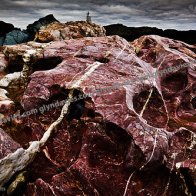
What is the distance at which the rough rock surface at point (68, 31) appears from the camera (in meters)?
18.2

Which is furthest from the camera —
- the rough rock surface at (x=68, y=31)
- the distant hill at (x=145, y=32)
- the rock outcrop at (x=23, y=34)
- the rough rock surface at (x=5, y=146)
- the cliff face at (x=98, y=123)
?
the distant hill at (x=145, y=32)

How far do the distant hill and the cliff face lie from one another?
23.9 metres

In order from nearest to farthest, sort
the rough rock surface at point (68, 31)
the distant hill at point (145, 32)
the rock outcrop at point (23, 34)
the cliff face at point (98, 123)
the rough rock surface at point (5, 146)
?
the rough rock surface at point (5, 146), the cliff face at point (98, 123), the rough rock surface at point (68, 31), the rock outcrop at point (23, 34), the distant hill at point (145, 32)

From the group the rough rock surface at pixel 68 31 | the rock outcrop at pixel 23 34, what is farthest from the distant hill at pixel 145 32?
the rough rock surface at pixel 68 31

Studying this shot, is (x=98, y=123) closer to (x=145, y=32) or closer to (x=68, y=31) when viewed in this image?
(x=68, y=31)

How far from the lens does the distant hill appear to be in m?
38.8

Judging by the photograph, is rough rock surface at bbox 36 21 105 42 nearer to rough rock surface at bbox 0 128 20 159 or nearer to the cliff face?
the cliff face

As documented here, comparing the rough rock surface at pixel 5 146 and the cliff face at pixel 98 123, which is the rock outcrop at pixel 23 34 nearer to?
the cliff face at pixel 98 123

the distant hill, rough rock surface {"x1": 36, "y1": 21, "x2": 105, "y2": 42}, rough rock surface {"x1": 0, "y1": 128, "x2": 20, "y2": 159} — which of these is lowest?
rough rock surface {"x1": 0, "y1": 128, "x2": 20, "y2": 159}

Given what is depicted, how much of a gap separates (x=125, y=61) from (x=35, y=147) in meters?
5.70

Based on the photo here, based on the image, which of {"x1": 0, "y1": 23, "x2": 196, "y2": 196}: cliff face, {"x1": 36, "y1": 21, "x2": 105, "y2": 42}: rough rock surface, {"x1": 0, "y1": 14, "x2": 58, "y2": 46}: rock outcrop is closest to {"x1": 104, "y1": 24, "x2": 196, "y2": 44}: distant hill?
{"x1": 0, "y1": 14, "x2": 58, "y2": 46}: rock outcrop

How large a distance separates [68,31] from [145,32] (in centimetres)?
2424

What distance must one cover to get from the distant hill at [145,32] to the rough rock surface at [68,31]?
17284mm

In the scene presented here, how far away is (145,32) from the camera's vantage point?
136 ft
